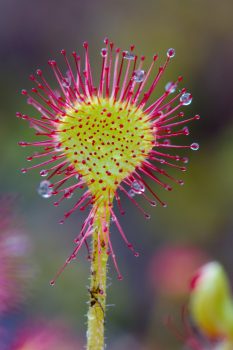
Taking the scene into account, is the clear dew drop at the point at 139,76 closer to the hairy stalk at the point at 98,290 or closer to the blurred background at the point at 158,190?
the hairy stalk at the point at 98,290

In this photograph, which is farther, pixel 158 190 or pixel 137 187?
pixel 158 190

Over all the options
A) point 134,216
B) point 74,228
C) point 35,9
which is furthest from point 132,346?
point 35,9

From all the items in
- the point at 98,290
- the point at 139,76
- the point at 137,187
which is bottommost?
the point at 98,290

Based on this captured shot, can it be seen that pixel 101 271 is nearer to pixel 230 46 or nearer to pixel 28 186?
pixel 28 186

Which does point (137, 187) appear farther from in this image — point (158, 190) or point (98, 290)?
point (158, 190)

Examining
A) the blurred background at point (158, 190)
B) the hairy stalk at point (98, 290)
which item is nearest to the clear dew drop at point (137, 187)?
the hairy stalk at point (98, 290)

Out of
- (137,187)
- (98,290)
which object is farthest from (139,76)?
(98,290)

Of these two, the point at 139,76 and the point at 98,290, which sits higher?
the point at 139,76
